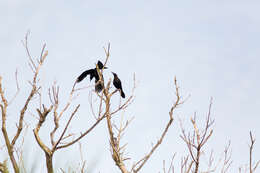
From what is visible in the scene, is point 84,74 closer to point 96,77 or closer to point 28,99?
point 96,77

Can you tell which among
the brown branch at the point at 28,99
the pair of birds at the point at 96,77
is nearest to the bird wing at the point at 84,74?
the pair of birds at the point at 96,77

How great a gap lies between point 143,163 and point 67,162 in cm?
105

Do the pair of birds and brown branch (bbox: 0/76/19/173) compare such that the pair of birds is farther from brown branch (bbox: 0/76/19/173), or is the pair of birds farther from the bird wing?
brown branch (bbox: 0/76/19/173)

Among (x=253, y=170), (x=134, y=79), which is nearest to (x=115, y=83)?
(x=134, y=79)

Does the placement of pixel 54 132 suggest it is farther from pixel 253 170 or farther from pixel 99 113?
pixel 253 170

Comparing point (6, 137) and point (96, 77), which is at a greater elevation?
point (96, 77)

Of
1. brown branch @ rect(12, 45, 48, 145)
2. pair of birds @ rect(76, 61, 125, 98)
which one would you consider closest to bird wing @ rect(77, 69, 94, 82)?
pair of birds @ rect(76, 61, 125, 98)

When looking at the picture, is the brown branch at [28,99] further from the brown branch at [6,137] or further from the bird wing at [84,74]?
the bird wing at [84,74]

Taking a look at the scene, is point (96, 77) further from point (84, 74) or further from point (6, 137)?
point (6, 137)

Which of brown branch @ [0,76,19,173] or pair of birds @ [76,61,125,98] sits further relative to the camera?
pair of birds @ [76,61,125,98]

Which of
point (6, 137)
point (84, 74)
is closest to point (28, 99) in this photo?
point (6, 137)

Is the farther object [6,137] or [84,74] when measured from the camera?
[84,74]

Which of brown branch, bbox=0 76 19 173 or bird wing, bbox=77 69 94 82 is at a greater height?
bird wing, bbox=77 69 94 82

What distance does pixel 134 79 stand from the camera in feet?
15.5
